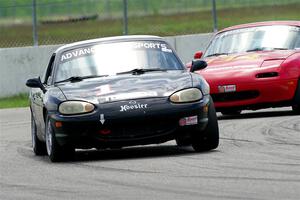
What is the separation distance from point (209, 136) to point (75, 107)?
136 cm

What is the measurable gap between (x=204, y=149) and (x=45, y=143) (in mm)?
1919

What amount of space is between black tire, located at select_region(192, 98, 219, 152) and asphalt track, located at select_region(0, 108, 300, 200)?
10cm

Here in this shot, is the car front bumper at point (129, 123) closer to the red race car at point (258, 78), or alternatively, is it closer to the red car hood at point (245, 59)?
the red race car at point (258, 78)

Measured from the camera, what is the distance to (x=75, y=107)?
11797 millimetres

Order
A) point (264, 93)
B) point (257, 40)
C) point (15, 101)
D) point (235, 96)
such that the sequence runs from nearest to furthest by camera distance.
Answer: point (264, 93), point (235, 96), point (257, 40), point (15, 101)

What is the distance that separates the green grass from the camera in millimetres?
23455

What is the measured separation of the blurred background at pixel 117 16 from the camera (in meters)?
27.6

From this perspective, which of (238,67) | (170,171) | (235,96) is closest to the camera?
(170,171)

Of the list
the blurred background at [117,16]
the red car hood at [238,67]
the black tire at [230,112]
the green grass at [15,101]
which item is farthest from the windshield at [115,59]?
the blurred background at [117,16]

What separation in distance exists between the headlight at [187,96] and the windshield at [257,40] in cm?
580

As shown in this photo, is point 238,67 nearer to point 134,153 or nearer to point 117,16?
point 134,153

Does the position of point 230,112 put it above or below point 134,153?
below

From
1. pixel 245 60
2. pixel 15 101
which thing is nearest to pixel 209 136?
pixel 245 60

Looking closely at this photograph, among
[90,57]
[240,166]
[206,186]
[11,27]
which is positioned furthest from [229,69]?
[11,27]
